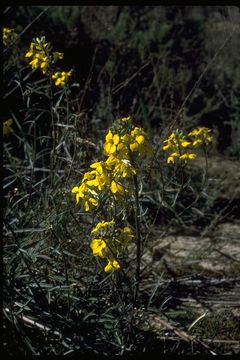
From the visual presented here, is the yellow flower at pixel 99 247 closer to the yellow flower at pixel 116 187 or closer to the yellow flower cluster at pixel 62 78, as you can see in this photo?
the yellow flower at pixel 116 187

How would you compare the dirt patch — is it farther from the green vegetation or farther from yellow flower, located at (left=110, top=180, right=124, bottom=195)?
yellow flower, located at (left=110, top=180, right=124, bottom=195)

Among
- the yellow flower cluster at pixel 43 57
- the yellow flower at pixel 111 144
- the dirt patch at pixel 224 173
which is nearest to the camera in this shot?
the yellow flower at pixel 111 144

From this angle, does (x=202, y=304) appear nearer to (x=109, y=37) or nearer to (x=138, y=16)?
(x=109, y=37)

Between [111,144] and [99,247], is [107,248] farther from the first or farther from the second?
[111,144]

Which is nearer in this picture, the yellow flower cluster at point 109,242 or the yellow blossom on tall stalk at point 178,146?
the yellow flower cluster at point 109,242

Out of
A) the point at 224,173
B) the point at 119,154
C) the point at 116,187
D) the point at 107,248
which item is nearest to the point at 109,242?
the point at 107,248

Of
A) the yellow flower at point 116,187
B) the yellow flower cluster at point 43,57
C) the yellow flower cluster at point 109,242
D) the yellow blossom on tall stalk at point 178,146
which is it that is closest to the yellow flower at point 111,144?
the yellow flower at point 116,187

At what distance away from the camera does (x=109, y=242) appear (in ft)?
5.87

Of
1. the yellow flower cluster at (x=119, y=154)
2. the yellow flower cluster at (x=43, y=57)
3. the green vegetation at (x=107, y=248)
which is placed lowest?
the green vegetation at (x=107, y=248)

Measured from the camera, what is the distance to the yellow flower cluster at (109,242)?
5.81 ft

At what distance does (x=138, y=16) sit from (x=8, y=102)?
3.81 meters

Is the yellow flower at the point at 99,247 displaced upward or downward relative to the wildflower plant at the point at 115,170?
downward

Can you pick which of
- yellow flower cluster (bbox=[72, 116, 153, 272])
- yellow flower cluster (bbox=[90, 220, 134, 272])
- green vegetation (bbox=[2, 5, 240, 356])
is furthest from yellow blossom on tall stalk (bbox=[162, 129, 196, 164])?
yellow flower cluster (bbox=[90, 220, 134, 272])

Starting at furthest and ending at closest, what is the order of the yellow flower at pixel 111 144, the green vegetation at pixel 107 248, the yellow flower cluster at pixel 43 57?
the yellow flower cluster at pixel 43 57
the green vegetation at pixel 107 248
the yellow flower at pixel 111 144
